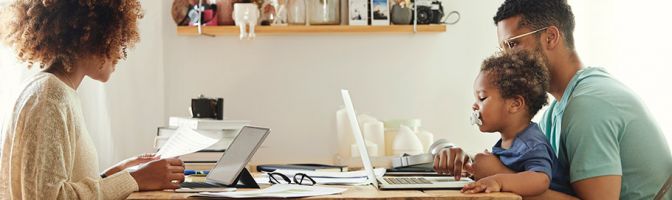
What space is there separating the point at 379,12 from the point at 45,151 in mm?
2248

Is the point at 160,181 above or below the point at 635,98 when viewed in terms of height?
below

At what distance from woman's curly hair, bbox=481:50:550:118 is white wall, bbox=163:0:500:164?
1865 millimetres

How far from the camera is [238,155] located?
206 centimetres

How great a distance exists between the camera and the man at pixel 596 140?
80.0 inches

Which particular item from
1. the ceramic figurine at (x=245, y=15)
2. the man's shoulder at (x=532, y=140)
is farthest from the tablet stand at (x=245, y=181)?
the ceramic figurine at (x=245, y=15)

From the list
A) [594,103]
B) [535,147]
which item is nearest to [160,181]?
[535,147]

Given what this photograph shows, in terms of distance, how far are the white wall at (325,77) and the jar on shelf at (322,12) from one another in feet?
0.46

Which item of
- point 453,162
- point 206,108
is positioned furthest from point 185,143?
point 206,108

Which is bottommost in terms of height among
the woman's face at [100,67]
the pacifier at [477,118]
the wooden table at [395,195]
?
the wooden table at [395,195]

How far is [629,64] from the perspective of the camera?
12.5ft

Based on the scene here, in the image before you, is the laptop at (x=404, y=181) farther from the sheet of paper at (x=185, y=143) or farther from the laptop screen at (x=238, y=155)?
the sheet of paper at (x=185, y=143)

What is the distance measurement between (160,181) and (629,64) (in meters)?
2.48

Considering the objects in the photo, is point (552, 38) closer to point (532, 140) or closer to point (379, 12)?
point (532, 140)

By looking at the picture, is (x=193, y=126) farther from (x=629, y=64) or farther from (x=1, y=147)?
(x=629, y=64)
